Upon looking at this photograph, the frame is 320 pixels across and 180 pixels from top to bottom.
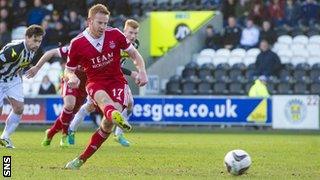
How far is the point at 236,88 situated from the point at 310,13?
3.27m

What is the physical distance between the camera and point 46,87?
88.0 feet

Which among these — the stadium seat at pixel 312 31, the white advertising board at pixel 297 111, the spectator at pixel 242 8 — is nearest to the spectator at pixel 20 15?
the spectator at pixel 242 8

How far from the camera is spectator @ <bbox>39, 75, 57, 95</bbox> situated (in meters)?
26.8

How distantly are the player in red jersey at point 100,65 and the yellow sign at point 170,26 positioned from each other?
57.7 feet

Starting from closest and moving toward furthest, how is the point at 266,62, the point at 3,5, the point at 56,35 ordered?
the point at 266,62 → the point at 56,35 → the point at 3,5

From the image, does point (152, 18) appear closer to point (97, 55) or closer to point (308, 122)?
point (308, 122)

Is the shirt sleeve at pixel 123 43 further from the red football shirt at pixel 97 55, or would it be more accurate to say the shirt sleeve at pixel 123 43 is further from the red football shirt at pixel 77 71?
the red football shirt at pixel 77 71

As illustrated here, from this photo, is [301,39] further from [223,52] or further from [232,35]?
[223,52]

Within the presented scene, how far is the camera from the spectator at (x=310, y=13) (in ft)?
91.0

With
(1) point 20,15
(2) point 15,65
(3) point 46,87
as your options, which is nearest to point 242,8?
(3) point 46,87

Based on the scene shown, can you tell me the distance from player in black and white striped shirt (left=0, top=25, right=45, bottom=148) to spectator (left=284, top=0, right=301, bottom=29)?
43.1 ft

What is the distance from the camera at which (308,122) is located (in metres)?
24.5

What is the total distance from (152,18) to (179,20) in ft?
2.92

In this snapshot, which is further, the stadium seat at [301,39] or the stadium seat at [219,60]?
the stadium seat at [219,60]
